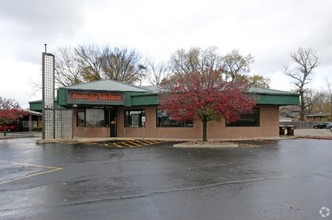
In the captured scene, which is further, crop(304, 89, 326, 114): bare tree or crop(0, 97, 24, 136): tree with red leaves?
crop(304, 89, 326, 114): bare tree

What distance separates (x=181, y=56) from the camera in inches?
2340

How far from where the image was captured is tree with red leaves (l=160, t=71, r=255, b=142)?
831 inches

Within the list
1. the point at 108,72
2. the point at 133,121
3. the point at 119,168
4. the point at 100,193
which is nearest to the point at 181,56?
the point at 108,72

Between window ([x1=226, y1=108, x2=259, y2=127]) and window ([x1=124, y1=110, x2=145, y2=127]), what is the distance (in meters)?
7.42

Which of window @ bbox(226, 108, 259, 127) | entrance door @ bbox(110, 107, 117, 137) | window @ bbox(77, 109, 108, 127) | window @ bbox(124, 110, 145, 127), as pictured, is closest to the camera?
window @ bbox(226, 108, 259, 127)

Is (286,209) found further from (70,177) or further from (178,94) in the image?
(178,94)

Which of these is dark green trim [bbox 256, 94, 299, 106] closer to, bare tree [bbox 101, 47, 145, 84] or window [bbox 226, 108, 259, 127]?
window [bbox 226, 108, 259, 127]

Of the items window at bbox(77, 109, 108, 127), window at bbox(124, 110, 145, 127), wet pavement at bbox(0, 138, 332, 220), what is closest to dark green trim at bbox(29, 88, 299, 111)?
window at bbox(124, 110, 145, 127)

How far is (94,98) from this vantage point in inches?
1069

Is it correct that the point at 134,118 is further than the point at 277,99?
Yes

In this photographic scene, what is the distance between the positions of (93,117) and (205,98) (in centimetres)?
1299

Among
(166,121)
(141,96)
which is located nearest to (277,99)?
(166,121)

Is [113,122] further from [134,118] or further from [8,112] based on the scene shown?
[8,112]

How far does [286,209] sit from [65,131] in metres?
24.5
